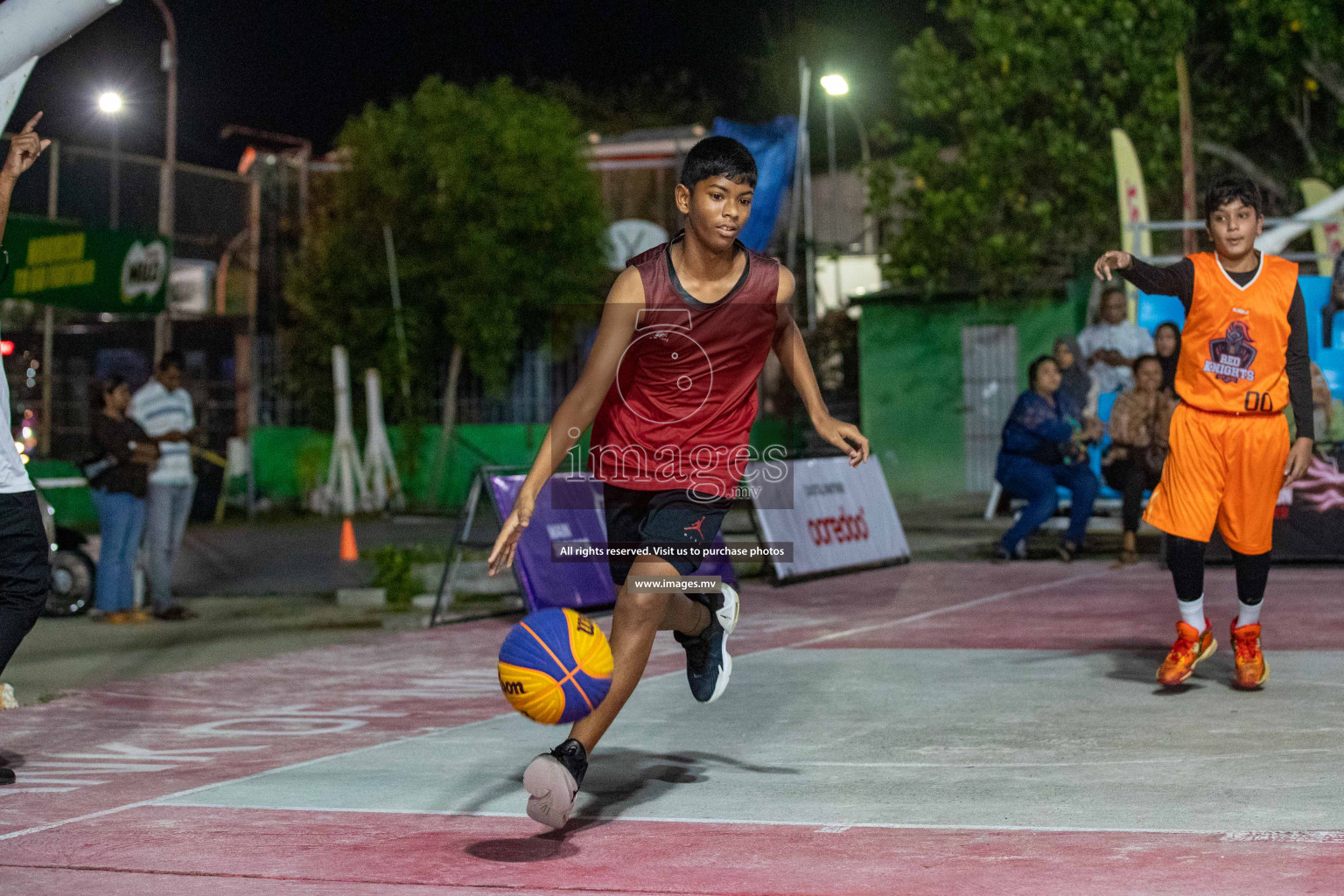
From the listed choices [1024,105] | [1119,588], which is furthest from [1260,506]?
[1024,105]

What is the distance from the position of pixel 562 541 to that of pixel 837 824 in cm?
641

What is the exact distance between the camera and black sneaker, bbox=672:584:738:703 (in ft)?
17.1

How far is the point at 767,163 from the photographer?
24.1 metres

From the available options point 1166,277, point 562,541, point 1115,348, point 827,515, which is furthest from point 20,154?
point 1115,348

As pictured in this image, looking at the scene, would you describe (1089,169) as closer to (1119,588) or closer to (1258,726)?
(1119,588)

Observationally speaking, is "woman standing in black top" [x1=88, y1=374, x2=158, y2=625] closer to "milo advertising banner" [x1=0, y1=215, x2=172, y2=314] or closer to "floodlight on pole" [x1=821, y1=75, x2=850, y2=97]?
"milo advertising banner" [x1=0, y1=215, x2=172, y2=314]

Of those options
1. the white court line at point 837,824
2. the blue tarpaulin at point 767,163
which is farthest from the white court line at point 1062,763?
the blue tarpaulin at point 767,163

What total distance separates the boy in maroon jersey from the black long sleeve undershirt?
7.84ft

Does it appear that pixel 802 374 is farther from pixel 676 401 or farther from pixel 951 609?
pixel 951 609

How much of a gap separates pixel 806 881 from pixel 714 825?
73 cm

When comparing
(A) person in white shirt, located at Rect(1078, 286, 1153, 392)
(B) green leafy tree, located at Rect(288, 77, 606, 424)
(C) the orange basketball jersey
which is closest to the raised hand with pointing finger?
(C) the orange basketball jersey

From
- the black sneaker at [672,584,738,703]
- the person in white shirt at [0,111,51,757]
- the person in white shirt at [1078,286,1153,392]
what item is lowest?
the black sneaker at [672,584,738,703]

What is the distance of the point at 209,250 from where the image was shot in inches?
1104

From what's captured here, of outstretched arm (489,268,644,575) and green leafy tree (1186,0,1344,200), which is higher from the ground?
green leafy tree (1186,0,1344,200)
